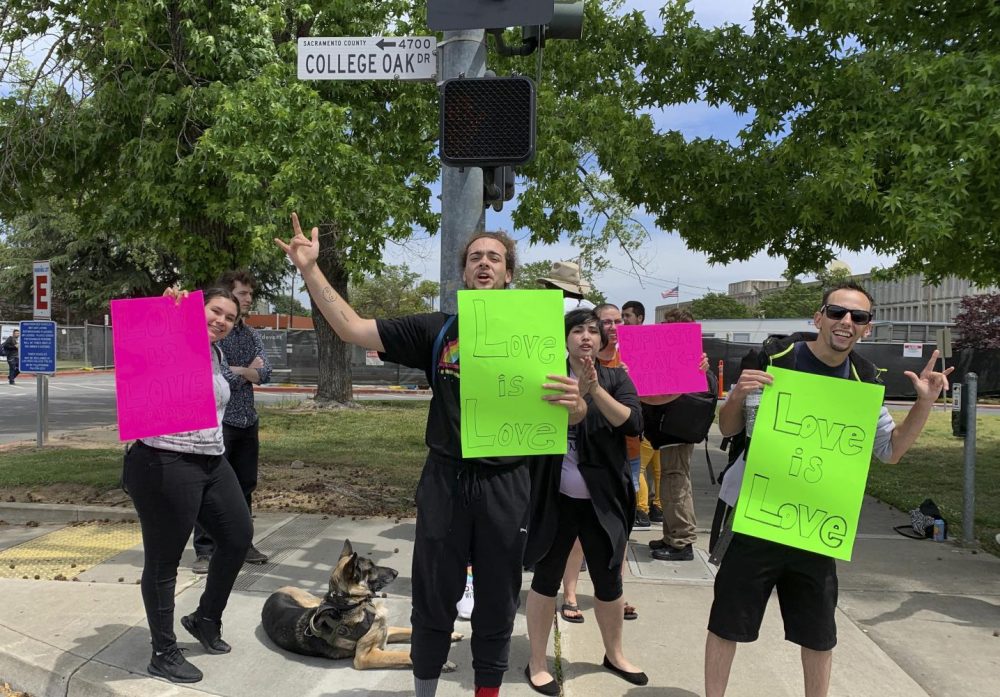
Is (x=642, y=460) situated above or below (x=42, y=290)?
below

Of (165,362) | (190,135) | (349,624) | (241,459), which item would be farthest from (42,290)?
(349,624)

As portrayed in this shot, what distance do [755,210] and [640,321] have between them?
3.28 metres

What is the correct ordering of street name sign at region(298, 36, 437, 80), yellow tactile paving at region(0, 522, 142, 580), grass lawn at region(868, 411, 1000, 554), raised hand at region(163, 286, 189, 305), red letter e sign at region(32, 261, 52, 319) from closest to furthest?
raised hand at region(163, 286, 189, 305)
street name sign at region(298, 36, 437, 80)
yellow tactile paving at region(0, 522, 142, 580)
grass lawn at region(868, 411, 1000, 554)
red letter e sign at region(32, 261, 52, 319)

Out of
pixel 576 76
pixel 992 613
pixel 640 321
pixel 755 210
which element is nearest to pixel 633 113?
pixel 576 76

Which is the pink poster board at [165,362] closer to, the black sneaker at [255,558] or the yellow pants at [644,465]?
the black sneaker at [255,558]

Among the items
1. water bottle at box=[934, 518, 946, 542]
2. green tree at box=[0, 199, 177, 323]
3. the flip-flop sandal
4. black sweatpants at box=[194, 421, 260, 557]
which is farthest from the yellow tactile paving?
green tree at box=[0, 199, 177, 323]

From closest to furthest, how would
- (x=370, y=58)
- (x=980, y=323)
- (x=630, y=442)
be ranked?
(x=370, y=58)
(x=630, y=442)
(x=980, y=323)

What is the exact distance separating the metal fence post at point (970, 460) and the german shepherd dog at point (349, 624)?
4.64 meters

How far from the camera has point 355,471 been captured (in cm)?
923

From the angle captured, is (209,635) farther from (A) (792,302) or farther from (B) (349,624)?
(A) (792,302)

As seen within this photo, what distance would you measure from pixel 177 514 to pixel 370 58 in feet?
9.09

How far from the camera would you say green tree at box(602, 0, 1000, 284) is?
6402 millimetres

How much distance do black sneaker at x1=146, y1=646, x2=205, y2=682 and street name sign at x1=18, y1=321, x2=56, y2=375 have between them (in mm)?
9323

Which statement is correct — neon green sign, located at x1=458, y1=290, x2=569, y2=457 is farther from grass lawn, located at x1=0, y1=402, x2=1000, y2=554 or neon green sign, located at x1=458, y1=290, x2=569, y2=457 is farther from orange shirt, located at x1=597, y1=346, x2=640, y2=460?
grass lawn, located at x1=0, y1=402, x2=1000, y2=554
